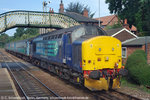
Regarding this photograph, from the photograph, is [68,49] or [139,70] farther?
[139,70]

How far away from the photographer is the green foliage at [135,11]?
109 feet

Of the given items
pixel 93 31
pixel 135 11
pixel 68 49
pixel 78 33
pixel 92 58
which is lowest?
pixel 92 58

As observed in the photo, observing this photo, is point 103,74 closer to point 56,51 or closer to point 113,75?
point 113,75

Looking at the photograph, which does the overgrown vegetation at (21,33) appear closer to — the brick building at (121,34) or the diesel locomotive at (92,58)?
the brick building at (121,34)

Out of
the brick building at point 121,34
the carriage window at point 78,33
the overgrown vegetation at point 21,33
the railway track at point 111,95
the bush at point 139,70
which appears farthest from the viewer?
A: the overgrown vegetation at point 21,33

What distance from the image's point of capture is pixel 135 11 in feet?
118

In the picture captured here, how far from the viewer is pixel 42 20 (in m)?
19.5

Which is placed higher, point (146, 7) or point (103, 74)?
point (146, 7)

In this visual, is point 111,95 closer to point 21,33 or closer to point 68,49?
point 68,49

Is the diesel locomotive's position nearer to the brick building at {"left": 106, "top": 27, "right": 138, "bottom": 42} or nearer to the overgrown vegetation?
the brick building at {"left": 106, "top": 27, "right": 138, "bottom": 42}

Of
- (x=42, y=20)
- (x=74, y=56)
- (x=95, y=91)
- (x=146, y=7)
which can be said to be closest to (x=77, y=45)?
(x=74, y=56)

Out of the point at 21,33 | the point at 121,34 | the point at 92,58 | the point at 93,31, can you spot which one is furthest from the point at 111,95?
the point at 21,33

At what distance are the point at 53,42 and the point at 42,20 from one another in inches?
266

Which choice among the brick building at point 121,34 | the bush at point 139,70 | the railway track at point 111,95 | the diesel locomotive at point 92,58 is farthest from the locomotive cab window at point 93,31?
the brick building at point 121,34
